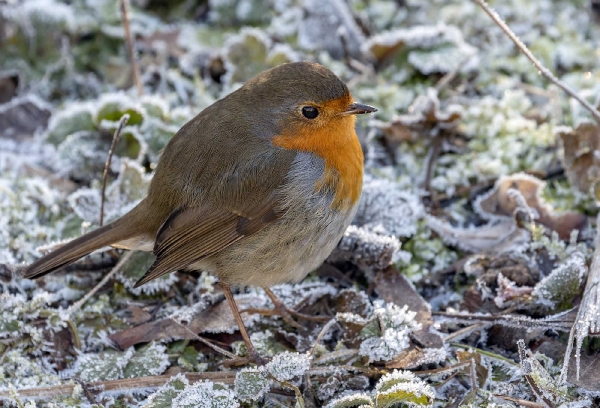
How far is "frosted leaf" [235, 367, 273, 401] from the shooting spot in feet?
9.57

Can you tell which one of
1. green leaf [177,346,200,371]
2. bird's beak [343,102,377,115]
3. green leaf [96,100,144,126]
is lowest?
green leaf [177,346,200,371]

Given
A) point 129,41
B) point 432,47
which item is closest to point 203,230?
point 129,41

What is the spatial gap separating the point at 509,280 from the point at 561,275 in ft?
0.96

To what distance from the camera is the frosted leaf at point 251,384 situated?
2.92 m

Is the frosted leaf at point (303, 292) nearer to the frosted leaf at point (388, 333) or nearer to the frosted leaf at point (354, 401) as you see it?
the frosted leaf at point (388, 333)

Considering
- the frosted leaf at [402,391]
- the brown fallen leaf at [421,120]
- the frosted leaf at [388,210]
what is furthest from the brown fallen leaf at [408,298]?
the brown fallen leaf at [421,120]

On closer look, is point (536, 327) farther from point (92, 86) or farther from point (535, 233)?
point (92, 86)

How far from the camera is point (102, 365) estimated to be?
3158mm

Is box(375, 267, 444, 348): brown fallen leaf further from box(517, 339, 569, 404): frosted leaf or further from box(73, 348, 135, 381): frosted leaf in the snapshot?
box(73, 348, 135, 381): frosted leaf

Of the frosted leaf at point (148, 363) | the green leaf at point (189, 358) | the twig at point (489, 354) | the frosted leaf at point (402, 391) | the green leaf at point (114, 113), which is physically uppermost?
the green leaf at point (114, 113)

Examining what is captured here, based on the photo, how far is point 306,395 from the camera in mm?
3025

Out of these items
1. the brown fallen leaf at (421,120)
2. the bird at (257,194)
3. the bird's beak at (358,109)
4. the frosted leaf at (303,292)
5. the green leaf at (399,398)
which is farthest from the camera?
the brown fallen leaf at (421,120)

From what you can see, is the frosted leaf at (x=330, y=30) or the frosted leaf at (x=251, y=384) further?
the frosted leaf at (x=330, y=30)

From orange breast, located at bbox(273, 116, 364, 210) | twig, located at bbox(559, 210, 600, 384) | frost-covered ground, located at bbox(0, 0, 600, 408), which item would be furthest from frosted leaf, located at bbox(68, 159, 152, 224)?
twig, located at bbox(559, 210, 600, 384)
